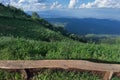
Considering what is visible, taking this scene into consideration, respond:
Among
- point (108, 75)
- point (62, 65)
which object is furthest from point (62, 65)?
point (108, 75)

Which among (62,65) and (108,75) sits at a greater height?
(62,65)

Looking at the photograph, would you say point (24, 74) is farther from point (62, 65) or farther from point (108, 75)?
point (108, 75)

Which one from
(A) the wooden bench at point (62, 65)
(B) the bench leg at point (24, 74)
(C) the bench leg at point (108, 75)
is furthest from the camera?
(B) the bench leg at point (24, 74)

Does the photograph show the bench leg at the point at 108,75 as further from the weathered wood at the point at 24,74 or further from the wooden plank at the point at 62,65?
the weathered wood at the point at 24,74

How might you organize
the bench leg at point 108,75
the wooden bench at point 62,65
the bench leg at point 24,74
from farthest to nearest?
the bench leg at point 24,74, the bench leg at point 108,75, the wooden bench at point 62,65

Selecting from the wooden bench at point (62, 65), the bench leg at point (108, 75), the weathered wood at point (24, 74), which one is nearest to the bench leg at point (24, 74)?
the weathered wood at point (24, 74)

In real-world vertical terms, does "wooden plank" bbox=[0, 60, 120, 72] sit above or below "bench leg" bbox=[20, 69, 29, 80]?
above

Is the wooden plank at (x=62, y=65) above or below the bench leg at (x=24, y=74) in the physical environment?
above

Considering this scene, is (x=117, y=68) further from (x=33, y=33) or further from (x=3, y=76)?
(x=33, y=33)

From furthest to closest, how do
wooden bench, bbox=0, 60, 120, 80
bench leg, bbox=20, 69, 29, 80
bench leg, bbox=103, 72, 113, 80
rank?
bench leg, bbox=20, 69, 29, 80 < bench leg, bbox=103, 72, 113, 80 < wooden bench, bbox=0, 60, 120, 80

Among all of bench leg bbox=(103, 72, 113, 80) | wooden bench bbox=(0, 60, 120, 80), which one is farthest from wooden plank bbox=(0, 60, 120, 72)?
bench leg bbox=(103, 72, 113, 80)

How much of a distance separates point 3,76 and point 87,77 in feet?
6.80

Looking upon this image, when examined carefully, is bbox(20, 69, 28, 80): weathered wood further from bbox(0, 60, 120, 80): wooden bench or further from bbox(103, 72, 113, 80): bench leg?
bbox(103, 72, 113, 80): bench leg

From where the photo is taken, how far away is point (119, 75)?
10.2m
